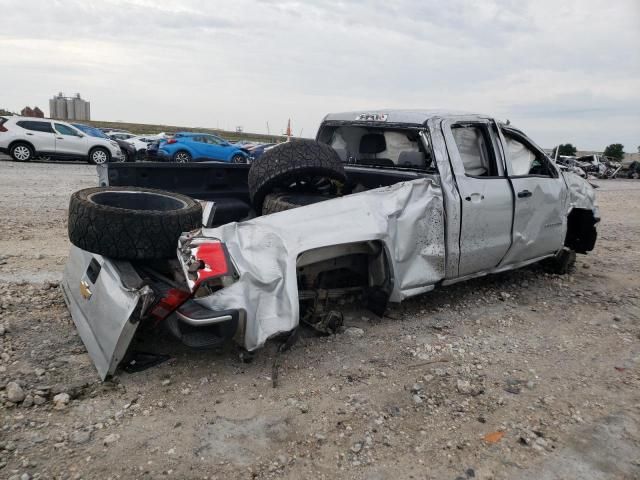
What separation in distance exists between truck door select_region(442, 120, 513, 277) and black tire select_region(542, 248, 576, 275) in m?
1.56

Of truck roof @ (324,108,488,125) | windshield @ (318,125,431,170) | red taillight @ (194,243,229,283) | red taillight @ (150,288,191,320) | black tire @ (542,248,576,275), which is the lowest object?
black tire @ (542,248,576,275)

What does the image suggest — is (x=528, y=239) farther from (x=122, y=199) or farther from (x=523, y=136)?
(x=122, y=199)

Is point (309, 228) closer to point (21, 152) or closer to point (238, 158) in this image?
point (21, 152)

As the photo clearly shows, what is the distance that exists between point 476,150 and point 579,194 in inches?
74.4

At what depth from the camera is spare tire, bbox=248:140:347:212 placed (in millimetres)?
3938

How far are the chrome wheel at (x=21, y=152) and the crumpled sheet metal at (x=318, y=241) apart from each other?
16.7 metres

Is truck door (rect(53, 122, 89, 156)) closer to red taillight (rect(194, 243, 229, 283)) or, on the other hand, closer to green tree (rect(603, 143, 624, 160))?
red taillight (rect(194, 243, 229, 283))

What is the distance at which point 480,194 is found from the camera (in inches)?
169

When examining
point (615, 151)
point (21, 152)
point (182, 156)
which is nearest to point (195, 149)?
point (182, 156)

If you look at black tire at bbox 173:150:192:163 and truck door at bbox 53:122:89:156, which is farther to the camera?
black tire at bbox 173:150:192:163

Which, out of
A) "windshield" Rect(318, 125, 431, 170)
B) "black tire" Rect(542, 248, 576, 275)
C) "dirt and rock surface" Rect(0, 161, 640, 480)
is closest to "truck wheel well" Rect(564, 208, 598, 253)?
"black tire" Rect(542, 248, 576, 275)

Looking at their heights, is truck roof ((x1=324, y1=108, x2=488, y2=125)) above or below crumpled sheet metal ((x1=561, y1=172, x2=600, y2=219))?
above

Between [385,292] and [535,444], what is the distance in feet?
4.84

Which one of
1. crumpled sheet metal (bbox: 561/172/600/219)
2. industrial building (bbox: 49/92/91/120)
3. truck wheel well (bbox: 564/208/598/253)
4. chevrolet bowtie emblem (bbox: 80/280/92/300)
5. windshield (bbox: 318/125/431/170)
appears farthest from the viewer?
industrial building (bbox: 49/92/91/120)
